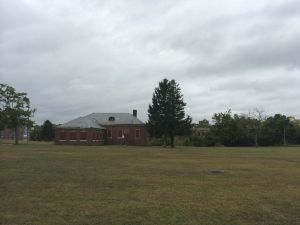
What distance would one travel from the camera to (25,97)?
8600 centimetres

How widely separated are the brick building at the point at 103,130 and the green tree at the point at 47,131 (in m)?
20.0

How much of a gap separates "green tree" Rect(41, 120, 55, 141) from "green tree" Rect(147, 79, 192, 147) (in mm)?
44035

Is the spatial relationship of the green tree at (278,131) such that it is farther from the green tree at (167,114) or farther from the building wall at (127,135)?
the green tree at (167,114)

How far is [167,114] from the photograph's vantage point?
271 feet

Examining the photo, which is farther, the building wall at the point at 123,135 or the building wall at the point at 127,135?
the building wall at the point at 127,135

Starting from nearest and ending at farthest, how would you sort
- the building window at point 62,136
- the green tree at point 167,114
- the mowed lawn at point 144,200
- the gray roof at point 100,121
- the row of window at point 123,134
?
the mowed lawn at point 144,200
the green tree at point 167,114
the building window at point 62,136
the gray roof at point 100,121
the row of window at point 123,134

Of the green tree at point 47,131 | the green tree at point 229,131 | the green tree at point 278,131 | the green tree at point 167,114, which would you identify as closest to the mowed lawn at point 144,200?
the green tree at point 167,114

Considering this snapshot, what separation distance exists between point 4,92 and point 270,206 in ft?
250

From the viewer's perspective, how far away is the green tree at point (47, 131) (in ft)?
396

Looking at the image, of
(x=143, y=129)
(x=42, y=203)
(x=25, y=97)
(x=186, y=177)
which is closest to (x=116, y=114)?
(x=143, y=129)

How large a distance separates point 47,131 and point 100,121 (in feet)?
74.2

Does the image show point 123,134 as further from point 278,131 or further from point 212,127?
point 278,131

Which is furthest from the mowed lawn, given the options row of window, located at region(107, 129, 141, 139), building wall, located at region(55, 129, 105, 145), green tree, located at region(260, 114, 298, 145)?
green tree, located at region(260, 114, 298, 145)

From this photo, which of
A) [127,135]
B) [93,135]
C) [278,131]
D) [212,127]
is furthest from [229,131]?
[93,135]
